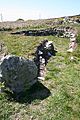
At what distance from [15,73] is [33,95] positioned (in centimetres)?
233

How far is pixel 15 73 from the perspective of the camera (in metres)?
23.2

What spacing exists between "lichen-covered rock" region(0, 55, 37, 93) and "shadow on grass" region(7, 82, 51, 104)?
0.49m

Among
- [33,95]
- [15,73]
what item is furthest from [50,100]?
[15,73]

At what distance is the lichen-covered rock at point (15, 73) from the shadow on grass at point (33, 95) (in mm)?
491

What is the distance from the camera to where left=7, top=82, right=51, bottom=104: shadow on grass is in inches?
874

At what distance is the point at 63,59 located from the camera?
35.2 metres

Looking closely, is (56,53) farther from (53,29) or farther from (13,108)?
(53,29)

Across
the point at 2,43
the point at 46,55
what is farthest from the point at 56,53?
the point at 2,43

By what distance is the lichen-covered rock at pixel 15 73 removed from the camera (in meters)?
23.0

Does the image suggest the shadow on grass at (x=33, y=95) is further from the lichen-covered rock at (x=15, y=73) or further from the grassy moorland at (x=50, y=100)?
the lichen-covered rock at (x=15, y=73)

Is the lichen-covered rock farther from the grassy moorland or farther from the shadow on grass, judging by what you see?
the grassy moorland

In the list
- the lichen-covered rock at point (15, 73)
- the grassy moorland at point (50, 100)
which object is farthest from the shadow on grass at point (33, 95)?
the lichen-covered rock at point (15, 73)

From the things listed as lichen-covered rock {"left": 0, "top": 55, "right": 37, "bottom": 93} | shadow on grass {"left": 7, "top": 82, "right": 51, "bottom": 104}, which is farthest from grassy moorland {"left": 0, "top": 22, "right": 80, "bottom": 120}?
lichen-covered rock {"left": 0, "top": 55, "right": 37, "bottom": 93}

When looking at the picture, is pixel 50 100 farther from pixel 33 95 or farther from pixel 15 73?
pixel 15 73
